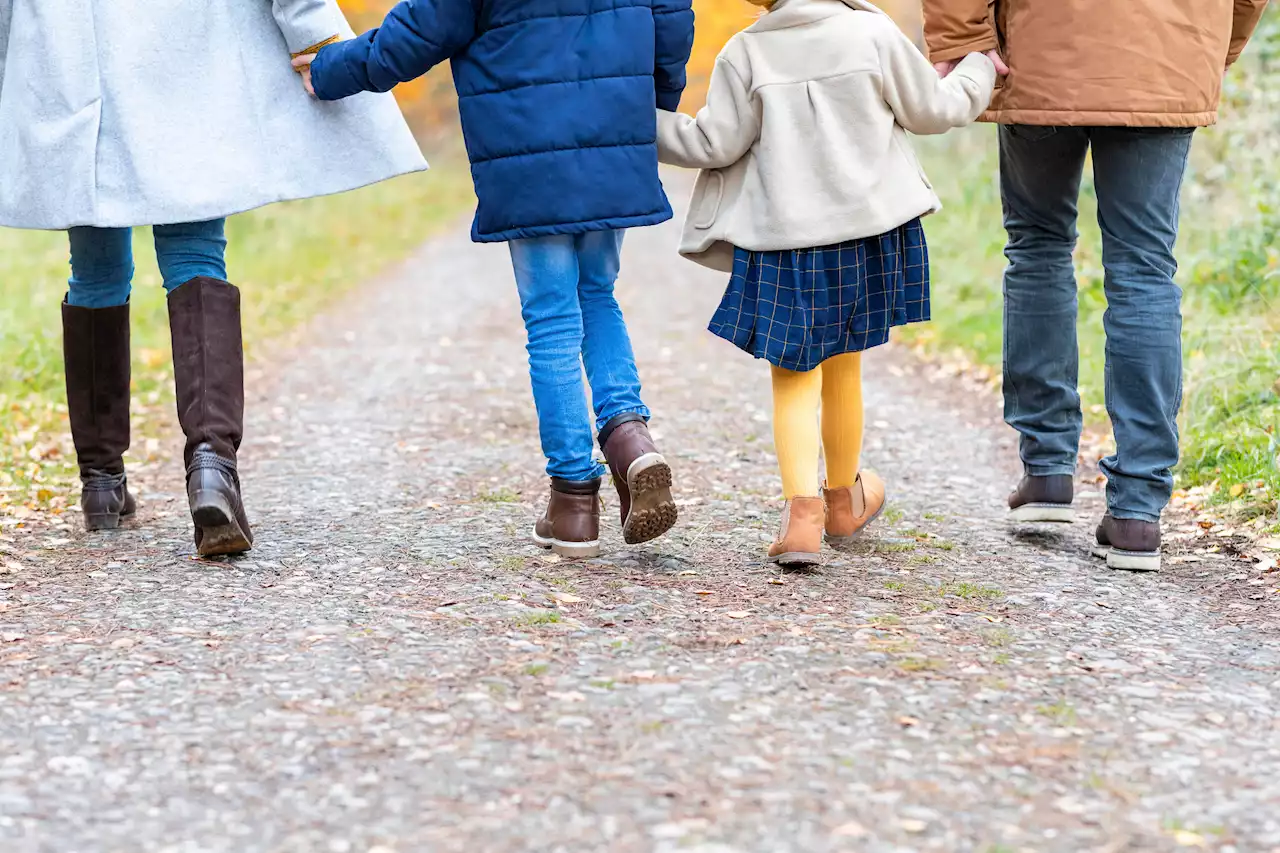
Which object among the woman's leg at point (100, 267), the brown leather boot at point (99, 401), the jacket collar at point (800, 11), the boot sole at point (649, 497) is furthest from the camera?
the brown leather boot at point (99, 401)

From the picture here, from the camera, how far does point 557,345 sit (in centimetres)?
372

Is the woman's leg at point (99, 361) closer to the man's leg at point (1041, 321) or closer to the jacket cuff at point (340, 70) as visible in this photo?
the jacket cuff at point (340, 70)

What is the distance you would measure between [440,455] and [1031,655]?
295cm

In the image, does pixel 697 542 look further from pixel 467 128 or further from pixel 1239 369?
pixel 1239 369

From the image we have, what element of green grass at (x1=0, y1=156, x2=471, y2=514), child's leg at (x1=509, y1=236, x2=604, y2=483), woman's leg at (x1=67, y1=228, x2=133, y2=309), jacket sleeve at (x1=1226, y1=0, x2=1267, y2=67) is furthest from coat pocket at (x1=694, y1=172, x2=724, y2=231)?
green grass at (x1=0, y1=156, x2=471, y2=514)

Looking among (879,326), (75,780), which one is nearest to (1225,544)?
(879,326)

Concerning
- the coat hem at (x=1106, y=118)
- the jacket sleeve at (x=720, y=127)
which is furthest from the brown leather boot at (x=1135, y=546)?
the jacket sleeve at (x=720, y=127)

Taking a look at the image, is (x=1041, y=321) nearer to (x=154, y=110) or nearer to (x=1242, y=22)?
(x=1242, y=22)

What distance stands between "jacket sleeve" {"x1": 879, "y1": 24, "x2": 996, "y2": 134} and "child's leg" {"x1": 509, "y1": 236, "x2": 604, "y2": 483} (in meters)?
0.89

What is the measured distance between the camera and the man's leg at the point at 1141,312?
12.5ft

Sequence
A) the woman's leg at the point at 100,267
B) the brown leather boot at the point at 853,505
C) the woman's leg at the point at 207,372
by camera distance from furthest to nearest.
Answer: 1. the woman's leg at the point at 100,267
2. the brown leather boot at the point at 853,505
3. the woman's leg at the point at 207,372

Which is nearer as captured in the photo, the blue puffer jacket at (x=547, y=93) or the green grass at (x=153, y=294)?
the blue puffer jacket at (x=547, y=93)

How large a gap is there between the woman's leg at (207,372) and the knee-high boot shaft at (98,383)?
44cm

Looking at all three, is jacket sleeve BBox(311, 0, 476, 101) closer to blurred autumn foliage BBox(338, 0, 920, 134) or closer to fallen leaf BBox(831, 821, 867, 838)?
fallen leaf BBox(831, 821, 867, 838)
